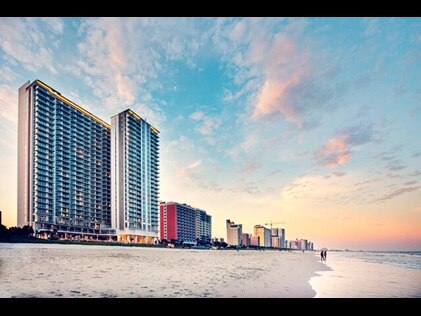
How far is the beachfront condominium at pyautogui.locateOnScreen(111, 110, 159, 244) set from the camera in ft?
274

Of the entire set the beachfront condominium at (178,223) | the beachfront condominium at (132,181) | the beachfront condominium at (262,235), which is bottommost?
the beachfront condominium at (262,235)

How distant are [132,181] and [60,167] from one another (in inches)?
718

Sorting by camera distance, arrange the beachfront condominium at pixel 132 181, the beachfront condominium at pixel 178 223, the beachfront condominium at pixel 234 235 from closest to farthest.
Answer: the beachfront condominium at pixel 132 181 < the beachfront condominium at pixel 178 223 < the beachfront condominium at pixel 234 235

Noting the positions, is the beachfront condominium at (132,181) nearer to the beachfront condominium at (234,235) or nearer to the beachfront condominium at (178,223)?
the beachfront condominium at (178,223)

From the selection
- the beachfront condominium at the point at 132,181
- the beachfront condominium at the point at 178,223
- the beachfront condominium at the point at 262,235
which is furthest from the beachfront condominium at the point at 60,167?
the beachfront condominium at the point at 262,235

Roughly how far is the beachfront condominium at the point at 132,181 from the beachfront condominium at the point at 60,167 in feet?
13.0

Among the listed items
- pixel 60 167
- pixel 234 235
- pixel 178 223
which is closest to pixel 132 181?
pixel 60 167

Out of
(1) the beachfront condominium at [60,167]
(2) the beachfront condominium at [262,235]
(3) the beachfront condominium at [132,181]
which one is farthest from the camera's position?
(2) the beachfront condominium at [262,235]

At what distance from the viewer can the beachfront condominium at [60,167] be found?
66062 mm

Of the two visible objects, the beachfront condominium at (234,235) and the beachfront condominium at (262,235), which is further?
the beachfront condominium at (262,235)

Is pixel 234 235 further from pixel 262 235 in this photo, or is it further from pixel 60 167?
pixel 60 167
